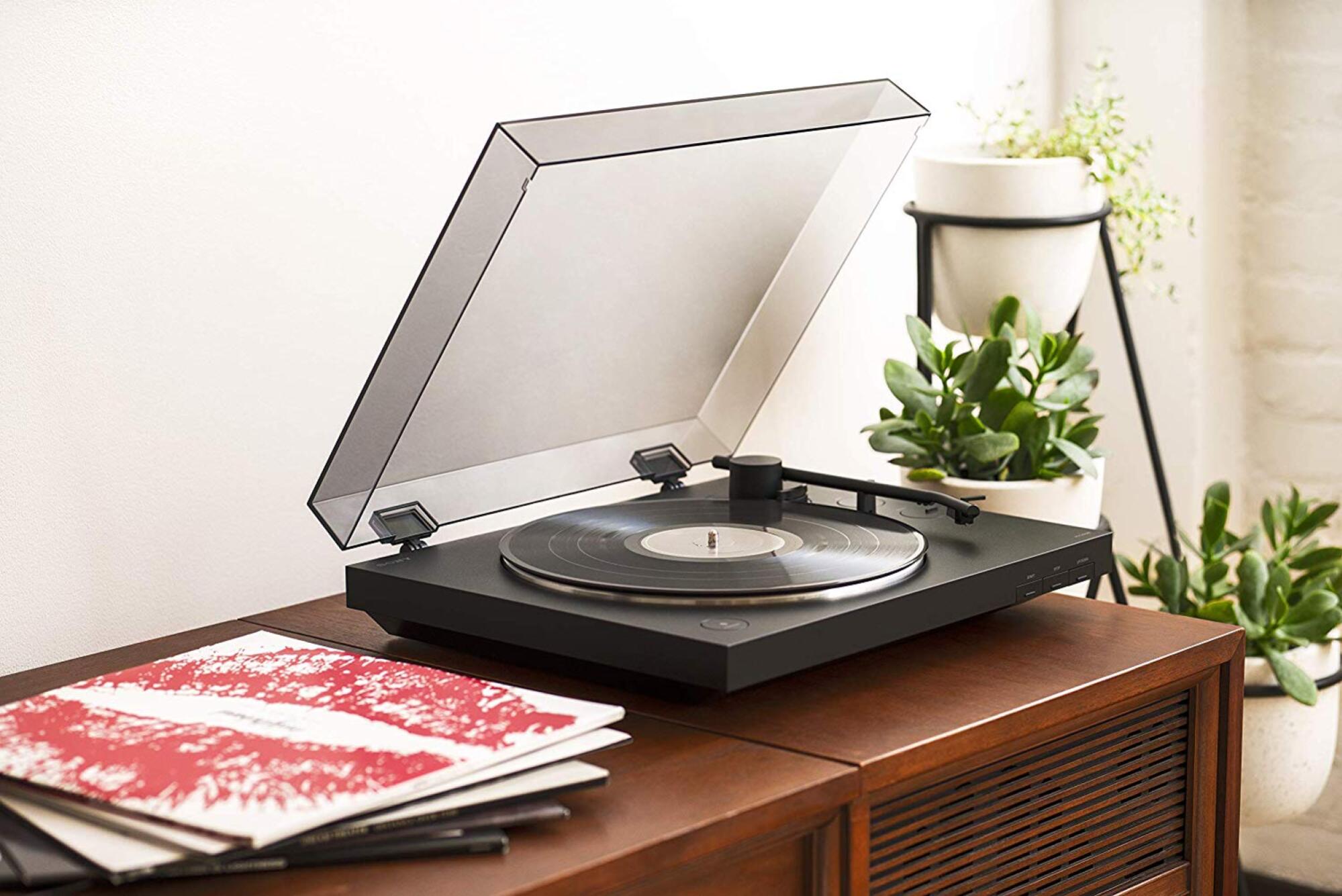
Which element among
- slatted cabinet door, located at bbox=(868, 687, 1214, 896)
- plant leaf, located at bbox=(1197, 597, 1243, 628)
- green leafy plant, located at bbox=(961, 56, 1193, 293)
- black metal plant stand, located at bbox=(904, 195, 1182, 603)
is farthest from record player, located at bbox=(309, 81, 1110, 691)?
plant leaf, located at bbox=(1197, 597, 1243, 628)

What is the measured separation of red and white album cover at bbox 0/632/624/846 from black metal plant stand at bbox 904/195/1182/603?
85 centimetres

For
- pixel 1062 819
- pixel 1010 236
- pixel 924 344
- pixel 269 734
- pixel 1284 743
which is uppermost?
pixel 1010 236

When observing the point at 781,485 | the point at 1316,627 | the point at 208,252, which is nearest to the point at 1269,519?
the point at 1316,627

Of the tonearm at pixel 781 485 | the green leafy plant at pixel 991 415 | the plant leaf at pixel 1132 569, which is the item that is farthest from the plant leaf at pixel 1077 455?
the plant leaf at pixel 1132 569

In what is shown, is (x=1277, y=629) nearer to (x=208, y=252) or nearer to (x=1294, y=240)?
(x=1294, y=240)

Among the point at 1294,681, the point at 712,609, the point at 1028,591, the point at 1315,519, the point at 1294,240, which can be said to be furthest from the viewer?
the point at 1294,240

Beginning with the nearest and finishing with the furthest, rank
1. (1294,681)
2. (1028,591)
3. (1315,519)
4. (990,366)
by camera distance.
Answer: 1. (1028,591)
2. (990,366)
3. (1294,681)
4. (1315,519)

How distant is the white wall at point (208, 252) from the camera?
1.09m

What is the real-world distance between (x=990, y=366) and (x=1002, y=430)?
7 centimetres

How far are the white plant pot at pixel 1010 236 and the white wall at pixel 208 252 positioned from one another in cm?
38

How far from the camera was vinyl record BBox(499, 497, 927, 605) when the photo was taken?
3.21 ft

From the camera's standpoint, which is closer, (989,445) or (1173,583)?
(989,445)

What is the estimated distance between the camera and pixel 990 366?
56.9 inches

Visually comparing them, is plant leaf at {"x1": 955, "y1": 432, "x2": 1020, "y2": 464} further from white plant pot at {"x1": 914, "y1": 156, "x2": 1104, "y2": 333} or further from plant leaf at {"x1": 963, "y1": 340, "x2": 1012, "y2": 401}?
white plant pot at {"x1": 914, "y1": 156, "x2": 1104, "y2": 333}
